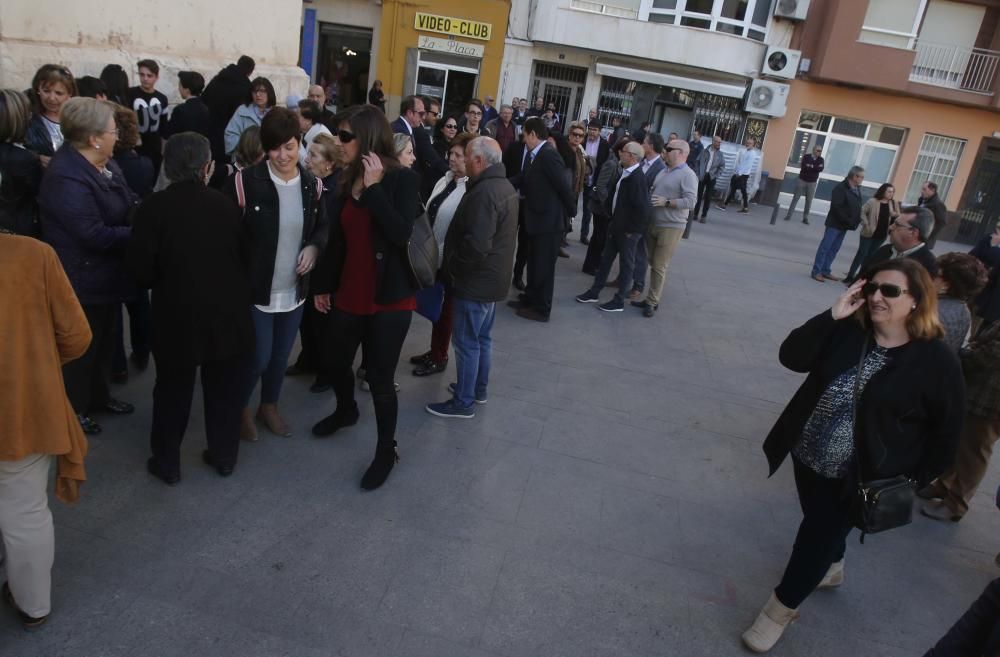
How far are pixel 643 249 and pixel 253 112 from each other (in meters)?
4.17

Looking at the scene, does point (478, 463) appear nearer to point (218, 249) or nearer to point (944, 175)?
point (218, 249)

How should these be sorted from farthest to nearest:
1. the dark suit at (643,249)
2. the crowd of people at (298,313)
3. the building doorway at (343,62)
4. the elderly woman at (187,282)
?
the building doorway at (343,62), the dark suit at (643,249), the elderly woman at (187,282), the crowd of people at (298,313)

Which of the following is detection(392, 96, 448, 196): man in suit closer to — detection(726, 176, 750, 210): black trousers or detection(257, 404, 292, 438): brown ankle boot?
detection(257, 404, 292, 438): brown ankle boot

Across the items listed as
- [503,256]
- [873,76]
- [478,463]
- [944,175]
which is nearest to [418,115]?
[503,256]

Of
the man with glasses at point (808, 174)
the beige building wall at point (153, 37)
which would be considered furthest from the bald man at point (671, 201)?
the man with glasses at point (808, 174)

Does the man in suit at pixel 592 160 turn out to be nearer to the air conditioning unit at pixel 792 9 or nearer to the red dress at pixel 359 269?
the red dress at pixel 359 269

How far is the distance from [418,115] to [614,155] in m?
2.91

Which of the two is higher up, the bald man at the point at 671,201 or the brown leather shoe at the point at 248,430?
the bald man at the point at 671,201

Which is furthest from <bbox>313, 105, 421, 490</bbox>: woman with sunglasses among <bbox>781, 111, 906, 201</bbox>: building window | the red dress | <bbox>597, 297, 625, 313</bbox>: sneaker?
<bbox>781, 111, 906, 201</bbox>: building window

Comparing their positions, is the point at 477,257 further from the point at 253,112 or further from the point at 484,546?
the point at 253,112

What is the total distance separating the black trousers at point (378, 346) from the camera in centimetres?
377

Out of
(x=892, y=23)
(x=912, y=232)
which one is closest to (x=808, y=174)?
(x=892, y=23)

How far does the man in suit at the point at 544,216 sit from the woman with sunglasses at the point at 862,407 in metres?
3.89

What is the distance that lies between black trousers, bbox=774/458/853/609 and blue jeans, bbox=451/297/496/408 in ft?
7.08
